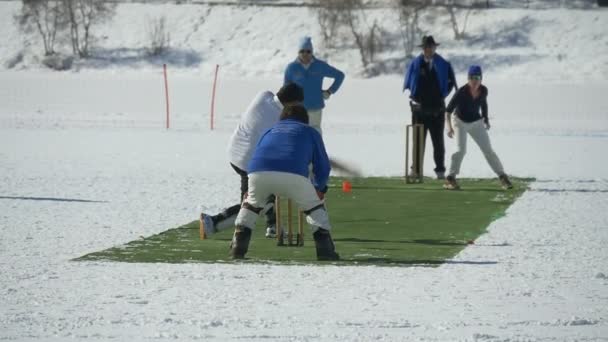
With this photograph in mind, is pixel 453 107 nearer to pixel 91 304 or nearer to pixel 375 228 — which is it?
pixel 375 228

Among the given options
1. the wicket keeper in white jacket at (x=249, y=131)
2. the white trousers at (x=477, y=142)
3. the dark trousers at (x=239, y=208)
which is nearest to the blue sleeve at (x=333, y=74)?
the white trousers at (x=477, y=142)

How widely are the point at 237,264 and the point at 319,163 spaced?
1.00 meters

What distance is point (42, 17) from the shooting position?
245ft

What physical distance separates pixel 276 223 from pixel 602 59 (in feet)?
157

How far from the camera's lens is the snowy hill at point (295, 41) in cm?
6019

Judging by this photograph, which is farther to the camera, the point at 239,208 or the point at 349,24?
the point at 349,24

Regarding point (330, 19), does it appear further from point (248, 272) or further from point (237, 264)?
point (248, 272)

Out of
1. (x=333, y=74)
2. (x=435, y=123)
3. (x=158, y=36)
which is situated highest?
(x=333, y=74)

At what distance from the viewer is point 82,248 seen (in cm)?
1333

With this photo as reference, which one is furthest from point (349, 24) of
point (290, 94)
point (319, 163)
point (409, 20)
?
point (319, 163)

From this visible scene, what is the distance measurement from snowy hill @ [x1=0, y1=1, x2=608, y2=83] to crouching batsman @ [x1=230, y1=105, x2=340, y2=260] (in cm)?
4344

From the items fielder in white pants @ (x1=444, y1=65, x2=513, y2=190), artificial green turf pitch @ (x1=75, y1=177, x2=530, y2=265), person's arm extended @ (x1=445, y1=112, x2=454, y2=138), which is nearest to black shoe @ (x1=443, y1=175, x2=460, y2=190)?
fielder in white pants @ (x1=444, y1=65, x2=513, y2=190)

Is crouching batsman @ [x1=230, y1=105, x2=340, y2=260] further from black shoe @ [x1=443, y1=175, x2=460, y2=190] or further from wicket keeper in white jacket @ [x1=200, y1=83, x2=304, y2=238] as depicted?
black shoe @ [x1=443, y1=175, x2=460, y2=190]

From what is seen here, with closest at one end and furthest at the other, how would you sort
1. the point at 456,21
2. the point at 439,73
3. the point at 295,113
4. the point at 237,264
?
the point at 237,264 → the point at 295,113 → the point at 439,73 → the point at 456,21
